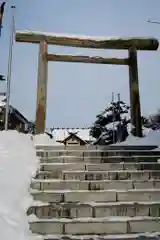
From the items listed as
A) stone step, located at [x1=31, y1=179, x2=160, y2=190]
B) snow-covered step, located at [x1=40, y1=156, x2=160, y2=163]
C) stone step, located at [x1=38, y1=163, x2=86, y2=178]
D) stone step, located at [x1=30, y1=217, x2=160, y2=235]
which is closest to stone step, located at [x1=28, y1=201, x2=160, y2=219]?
stone step, located at [x1=30, y1=217, x2=160, y2=235]

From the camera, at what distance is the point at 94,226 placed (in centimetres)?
355

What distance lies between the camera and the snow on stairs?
3521mm

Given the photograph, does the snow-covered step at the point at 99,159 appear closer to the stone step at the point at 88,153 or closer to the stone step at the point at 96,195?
the stone step at the point at 88,153

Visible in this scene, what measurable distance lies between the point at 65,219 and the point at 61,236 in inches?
10.4

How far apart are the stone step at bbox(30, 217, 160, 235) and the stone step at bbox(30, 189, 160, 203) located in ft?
1.34

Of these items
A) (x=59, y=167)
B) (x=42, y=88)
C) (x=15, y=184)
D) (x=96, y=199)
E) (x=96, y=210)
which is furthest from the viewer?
(x=42, y=88)

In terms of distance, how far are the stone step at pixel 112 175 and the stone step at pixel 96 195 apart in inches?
21.3

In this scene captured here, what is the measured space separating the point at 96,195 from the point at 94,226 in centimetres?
57

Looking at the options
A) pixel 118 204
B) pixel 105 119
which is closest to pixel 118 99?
pixel 105 119

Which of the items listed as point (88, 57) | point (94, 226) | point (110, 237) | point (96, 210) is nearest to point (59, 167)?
point (96, 210)

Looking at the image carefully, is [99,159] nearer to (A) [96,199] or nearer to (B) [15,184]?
(A) [96,199]

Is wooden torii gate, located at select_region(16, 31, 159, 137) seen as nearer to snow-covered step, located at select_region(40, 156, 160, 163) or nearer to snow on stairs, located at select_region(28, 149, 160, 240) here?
snow-covered step, located at select_region(40, 156, 160, 163)

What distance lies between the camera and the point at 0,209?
132 inches

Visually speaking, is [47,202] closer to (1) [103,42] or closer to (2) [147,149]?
(2) [147,149]
